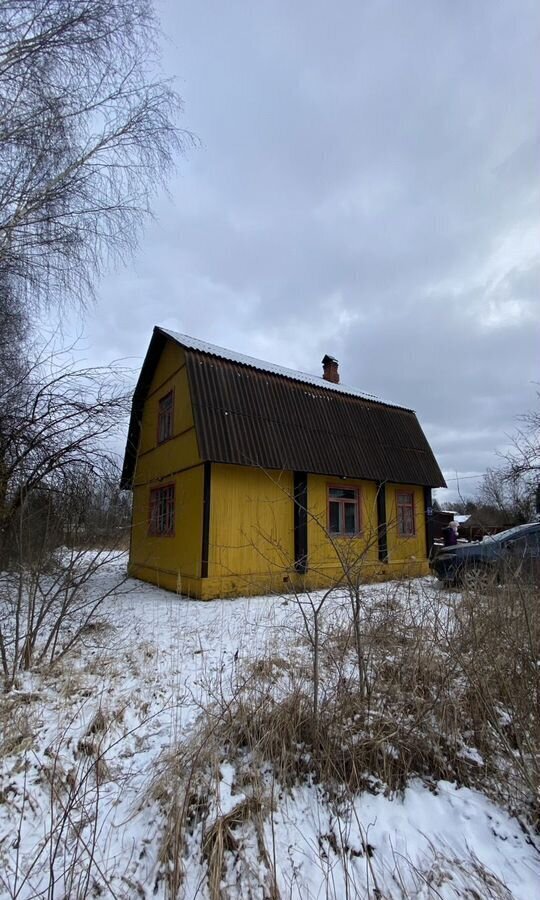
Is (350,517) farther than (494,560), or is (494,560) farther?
(350,517)

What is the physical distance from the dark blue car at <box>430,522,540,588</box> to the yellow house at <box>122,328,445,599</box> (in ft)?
3.35

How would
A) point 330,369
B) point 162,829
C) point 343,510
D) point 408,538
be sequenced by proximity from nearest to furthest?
1. point 162,829
2. point 343,510
3. point 408,538
4. point 330,369

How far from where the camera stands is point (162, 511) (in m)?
12.3

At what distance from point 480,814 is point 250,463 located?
24.9 ft

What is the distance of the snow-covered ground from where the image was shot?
2.25 metres

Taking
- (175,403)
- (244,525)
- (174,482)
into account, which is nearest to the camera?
(244,525)

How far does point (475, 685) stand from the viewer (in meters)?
3.42

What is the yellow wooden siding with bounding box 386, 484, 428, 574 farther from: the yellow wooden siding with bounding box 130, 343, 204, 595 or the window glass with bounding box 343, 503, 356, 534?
the yellow wooden siding with bounding box 130, 343, 204, 595

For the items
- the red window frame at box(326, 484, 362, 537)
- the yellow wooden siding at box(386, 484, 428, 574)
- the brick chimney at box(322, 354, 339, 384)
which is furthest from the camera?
the brick chimney at box(322, 354, 339, 384)

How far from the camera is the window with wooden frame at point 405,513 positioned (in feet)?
44.8

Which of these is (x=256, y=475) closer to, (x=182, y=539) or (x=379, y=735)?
(x=182, y=539)

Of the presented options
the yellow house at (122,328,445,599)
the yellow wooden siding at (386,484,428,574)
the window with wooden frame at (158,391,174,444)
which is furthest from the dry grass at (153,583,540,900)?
the window with wooden frame at (158,391,174,444)

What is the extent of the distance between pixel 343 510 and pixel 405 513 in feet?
9.40

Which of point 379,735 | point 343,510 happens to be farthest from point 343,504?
point 379,735
